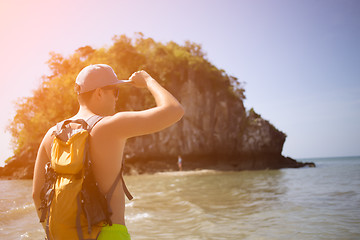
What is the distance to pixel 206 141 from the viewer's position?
35906mm

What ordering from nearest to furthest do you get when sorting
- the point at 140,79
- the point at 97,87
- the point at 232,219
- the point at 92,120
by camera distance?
the point at 92,120
the point at 97,87
the point at 140,79
the point at 232,219

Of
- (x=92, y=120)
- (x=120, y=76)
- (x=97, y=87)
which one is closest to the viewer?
(x=92, y=120)

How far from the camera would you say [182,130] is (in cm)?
3466

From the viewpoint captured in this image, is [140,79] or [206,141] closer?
[140,79]

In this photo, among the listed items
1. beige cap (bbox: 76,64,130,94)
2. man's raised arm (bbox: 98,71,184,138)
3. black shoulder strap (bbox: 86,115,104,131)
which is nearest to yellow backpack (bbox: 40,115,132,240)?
black shoulder strap (bbox: 86,115,104,131)

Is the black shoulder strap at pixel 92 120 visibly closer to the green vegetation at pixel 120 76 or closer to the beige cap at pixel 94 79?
the beige cap at pixel 94 79

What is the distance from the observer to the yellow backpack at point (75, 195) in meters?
1.73

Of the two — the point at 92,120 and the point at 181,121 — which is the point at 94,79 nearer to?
the point at 92,120

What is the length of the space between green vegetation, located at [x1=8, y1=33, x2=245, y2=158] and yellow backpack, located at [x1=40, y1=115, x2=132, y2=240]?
31.6m

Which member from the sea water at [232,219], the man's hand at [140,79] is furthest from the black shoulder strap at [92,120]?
the sea water at [232,219]

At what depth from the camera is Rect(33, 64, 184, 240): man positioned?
1.76 meters

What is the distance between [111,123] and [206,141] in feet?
113

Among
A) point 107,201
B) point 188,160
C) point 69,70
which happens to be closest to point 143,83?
point 107,201

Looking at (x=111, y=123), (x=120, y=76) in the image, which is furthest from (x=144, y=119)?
(x=120, y=76)
